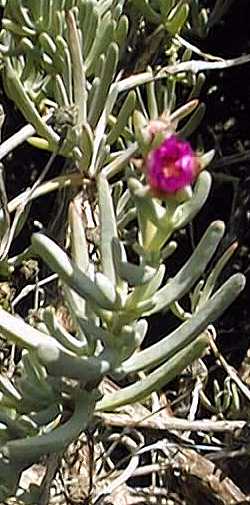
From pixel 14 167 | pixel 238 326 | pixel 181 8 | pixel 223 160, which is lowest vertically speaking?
pixel 238 326

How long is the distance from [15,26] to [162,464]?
59 centimetres

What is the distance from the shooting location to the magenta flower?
24.7 inches

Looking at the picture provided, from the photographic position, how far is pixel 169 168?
2.07 ft

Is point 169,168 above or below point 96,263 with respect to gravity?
above

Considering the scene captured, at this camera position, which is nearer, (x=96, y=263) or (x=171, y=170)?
(x=171, y=170)

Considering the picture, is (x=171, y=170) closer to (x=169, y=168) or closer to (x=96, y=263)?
(x=169, y=168)

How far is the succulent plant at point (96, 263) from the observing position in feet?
2.33

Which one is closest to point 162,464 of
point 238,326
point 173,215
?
point 238,326

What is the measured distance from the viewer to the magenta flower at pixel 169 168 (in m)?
0.63

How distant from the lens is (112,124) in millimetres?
1156

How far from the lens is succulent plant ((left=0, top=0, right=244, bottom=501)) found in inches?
28.0

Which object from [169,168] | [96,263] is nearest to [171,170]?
[169,168]

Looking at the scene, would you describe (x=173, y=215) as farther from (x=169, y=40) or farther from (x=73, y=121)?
(x=169, y=40)

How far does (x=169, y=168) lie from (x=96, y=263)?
47 cm
